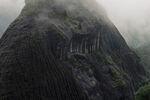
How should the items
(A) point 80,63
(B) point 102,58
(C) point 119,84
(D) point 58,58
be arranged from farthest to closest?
(B) point 102,58
(C) point 119,84
(A) point 80,63
(D) point 58,58

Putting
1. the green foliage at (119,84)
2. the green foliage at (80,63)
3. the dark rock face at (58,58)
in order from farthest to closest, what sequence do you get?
1. the green foliage at (119,84)
2. the green foliage at (80,63)
3. the dark rock face at (58,58)

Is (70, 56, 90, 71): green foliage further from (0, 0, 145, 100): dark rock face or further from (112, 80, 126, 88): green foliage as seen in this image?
(112, 80, 126, 88): green foliage

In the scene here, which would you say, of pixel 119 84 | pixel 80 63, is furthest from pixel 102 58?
pixel 80 63

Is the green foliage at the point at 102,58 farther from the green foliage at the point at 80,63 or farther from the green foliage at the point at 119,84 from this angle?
the green foliage at the point at 80,63

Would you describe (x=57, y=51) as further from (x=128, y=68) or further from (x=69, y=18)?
(x=128, y=68)

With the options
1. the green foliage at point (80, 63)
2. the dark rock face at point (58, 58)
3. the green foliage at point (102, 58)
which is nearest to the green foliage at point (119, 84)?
the dark rock face at point (58, 58)

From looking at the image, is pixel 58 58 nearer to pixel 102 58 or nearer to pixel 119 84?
pixel 102 58

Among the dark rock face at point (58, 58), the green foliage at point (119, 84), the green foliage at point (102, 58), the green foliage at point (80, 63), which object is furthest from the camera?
the green foliage at point (102, 58)

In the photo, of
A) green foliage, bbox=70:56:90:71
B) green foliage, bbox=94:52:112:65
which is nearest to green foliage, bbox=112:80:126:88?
green foliage, bbox=94:52:112:65

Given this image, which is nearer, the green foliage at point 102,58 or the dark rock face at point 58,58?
the dark rock face at point 58,58
